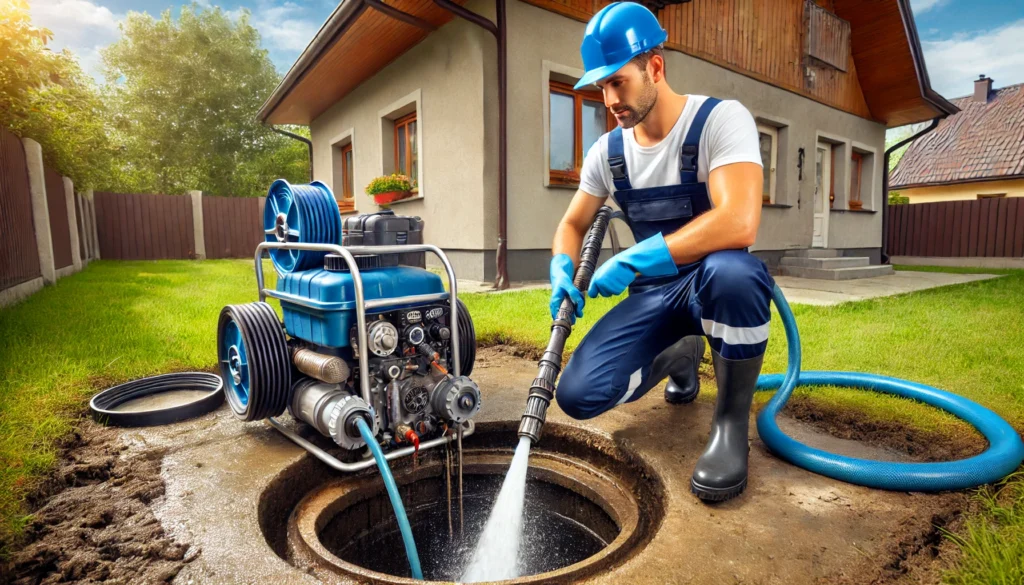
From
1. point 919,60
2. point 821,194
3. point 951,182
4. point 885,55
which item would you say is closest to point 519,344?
point 821,194

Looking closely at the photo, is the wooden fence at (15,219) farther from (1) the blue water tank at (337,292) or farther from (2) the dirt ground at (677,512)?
(1) the blue water tank at (337,292)

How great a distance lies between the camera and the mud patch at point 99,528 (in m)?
1.32

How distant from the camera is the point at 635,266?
68.9 inches

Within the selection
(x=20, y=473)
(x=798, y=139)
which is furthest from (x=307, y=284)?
(x=798, y=139)

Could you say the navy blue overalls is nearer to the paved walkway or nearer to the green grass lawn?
the green grass lawn

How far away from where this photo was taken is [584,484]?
7.02ft

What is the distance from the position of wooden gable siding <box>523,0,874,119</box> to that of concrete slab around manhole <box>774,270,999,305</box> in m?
3.56

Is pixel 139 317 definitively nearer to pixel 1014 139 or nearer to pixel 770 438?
pixel 770 438

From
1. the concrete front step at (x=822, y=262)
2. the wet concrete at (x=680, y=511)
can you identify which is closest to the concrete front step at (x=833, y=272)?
the concrete front step at (x=822, y=262)

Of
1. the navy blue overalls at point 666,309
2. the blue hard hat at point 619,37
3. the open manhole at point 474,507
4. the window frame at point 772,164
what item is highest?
the window frame at point 772,164

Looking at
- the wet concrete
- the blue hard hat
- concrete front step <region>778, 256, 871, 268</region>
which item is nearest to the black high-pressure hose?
the wet concrete

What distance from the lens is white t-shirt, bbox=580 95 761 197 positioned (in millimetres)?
1780

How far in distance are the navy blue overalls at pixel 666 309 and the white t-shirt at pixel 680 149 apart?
0.03 meters

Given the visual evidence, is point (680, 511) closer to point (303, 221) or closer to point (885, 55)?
point (303, 221)
